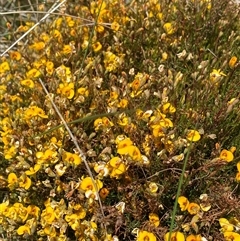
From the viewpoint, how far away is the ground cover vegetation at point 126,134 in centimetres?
190

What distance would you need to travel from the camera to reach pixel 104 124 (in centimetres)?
204

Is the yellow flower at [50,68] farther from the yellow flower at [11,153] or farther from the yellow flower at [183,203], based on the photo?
the yellow flower at [183,203]

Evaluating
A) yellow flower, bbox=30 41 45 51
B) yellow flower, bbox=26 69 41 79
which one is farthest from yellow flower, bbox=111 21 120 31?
yellow flower, bbox=26 69 41 79

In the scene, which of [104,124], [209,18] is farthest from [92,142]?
[209,18]

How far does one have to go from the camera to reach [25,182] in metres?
2.01

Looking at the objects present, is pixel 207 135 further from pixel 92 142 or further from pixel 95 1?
pixel 95 1

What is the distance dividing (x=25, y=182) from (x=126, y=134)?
0.45m

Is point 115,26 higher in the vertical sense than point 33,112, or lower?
higher

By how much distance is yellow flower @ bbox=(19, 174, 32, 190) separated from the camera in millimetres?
1993

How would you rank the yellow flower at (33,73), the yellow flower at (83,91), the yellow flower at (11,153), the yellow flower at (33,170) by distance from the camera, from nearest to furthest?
the yellow flower at (33,170), the yellow flower at (11,153), the yellow flower at (83,91), the yellow flower at (33,73)

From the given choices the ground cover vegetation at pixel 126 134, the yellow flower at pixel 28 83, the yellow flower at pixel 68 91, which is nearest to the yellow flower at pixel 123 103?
the ground cover vegetation at pixel 126 134

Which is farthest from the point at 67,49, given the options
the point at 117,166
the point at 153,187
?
the point at 153,187

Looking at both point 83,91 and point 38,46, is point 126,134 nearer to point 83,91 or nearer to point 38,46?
point 83,91

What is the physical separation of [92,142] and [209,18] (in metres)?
0.95
